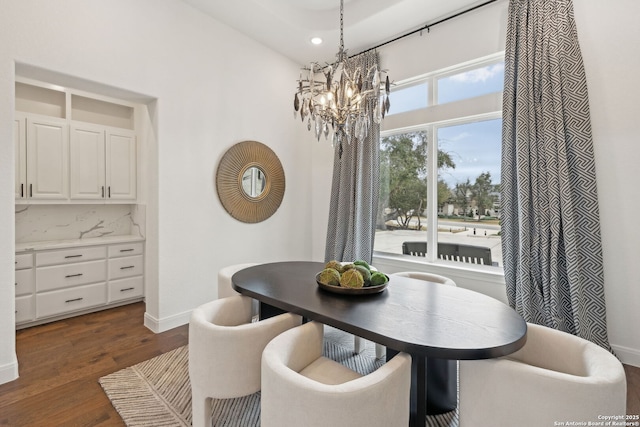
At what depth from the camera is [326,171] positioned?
434 centimetres

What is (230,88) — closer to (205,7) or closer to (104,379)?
(205,7)

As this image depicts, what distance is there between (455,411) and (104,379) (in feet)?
7.64

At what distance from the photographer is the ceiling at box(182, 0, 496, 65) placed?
119 inches

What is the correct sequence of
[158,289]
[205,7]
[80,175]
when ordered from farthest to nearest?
[80,175]
[205,7]
[158,289]

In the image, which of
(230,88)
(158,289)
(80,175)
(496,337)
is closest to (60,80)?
(80,175)

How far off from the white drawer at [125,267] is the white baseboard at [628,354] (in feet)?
15.6

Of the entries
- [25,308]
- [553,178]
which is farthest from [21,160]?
[553,178]

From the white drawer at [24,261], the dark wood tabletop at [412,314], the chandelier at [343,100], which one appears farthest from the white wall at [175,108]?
the chandelier at [343,100]

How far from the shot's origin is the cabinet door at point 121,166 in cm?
361

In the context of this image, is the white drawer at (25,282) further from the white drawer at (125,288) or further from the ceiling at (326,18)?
the ceiling at (326,18)

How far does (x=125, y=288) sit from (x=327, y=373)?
3204 mm

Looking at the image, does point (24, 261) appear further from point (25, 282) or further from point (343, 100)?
point (343, 100)

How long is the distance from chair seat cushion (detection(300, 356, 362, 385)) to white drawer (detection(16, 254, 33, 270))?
3.15 metres

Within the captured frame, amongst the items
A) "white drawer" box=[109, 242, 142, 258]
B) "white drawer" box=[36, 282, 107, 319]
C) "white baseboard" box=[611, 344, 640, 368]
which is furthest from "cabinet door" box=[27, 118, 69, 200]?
"white baseboard" box=[611, 344, 640, 368]
